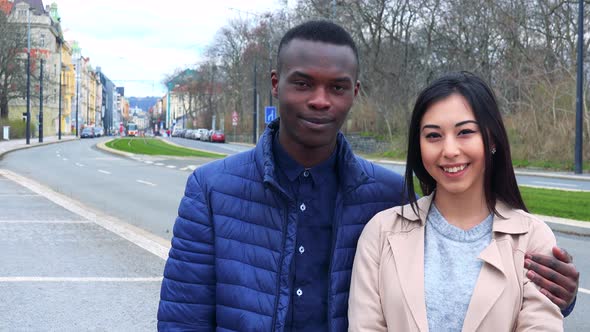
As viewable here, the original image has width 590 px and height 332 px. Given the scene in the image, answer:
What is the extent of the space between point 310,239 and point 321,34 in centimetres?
68

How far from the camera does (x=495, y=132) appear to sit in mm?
2391

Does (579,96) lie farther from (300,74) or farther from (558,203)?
(300,74)

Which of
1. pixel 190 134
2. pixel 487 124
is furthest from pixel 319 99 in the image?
pixel 190 134

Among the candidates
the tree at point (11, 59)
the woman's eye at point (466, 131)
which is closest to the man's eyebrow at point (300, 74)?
the woman's eye at point (466, 131)

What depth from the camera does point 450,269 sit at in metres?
2.30

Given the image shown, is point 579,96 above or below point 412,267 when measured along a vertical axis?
above

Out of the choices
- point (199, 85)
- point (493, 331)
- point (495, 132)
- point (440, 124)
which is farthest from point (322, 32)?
point (199, 85)

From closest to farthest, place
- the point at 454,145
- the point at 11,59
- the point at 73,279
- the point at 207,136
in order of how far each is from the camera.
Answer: the point at 454,145 → the point at 73,279 → the point at 11,59 → the point at 207,136

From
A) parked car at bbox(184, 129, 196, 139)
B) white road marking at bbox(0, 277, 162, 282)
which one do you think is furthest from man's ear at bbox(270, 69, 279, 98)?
parked car at bbox(184, 129, 196, 139)

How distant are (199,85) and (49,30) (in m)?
22.3

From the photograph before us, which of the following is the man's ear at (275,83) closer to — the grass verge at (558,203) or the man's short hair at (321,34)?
the man's short hair at (321,34)

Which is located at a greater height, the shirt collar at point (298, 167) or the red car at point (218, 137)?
the shirt collar at point (298, 167)

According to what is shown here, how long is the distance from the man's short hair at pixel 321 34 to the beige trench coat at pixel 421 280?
0.58 meters

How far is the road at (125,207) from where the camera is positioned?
6887mm
